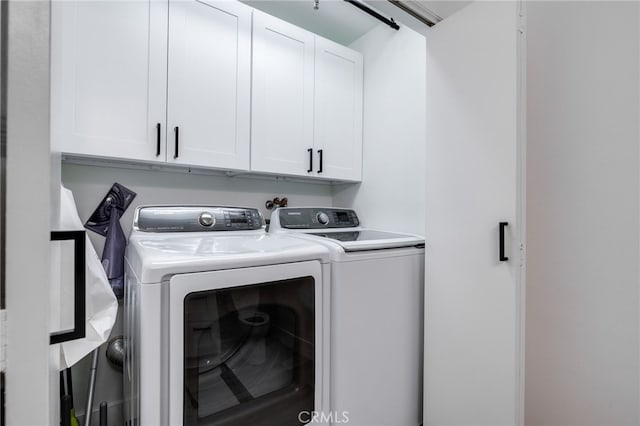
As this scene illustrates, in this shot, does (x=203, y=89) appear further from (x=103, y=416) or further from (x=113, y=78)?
(x=103, y=416)

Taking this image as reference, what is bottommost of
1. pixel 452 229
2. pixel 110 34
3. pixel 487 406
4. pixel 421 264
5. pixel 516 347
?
pixel 487 406

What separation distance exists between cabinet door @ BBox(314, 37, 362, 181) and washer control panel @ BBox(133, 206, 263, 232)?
60 centimetres

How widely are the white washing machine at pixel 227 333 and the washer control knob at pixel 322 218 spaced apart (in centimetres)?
73

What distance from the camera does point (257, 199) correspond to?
2057mm

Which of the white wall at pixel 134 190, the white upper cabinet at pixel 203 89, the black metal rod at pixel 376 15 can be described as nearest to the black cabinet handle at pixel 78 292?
the white upper cabinet at pixel 203 89

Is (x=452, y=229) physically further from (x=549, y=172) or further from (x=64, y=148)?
(x=64, y=148)

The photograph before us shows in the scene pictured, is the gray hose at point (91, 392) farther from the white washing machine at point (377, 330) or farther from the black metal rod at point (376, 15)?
the black metal rod at point (376, 15)

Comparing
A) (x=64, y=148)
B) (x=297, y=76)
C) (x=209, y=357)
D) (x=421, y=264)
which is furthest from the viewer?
(x=297, y=76)

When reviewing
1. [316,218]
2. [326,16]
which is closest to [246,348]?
[316,218]

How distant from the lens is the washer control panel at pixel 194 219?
4.76 feet

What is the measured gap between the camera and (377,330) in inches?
52.8

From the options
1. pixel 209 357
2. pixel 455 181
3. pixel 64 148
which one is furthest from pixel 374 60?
pixel 209 357

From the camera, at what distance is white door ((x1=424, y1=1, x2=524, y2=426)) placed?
3.65 feet

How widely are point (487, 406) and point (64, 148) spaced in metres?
2.09
